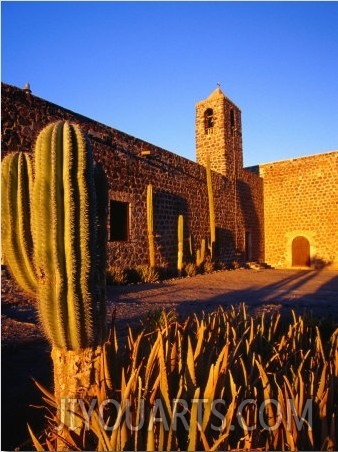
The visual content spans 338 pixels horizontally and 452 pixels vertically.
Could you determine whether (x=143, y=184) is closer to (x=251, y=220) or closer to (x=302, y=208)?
(x=251, y=220)

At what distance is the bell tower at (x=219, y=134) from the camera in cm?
1435

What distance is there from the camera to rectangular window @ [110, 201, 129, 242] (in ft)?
29.6

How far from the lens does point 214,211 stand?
508 inches

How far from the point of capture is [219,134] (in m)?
14.5

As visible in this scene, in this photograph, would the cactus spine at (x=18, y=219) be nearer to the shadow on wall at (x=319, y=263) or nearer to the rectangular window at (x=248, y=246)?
the rectangular window at (x=248, y=246)

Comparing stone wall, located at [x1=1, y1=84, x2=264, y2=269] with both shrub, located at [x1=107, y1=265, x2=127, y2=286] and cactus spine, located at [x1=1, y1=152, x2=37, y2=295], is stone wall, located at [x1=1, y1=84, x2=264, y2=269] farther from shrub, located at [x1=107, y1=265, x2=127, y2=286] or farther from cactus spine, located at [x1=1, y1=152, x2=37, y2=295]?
cactus spine, located at [x1=1, y1=152, x2=37, y2=295]

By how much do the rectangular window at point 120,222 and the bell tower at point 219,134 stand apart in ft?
21.2

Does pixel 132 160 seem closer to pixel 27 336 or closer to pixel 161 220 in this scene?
pixel 161 220

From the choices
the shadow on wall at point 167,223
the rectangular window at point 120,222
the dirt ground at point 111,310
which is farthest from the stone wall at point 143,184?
the dirt ground at point 111,310

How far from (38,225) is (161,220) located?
326 inches

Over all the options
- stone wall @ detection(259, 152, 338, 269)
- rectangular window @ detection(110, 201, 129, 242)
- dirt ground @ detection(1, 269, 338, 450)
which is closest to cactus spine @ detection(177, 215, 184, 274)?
dirt ground @ detection(1, 269, 338, 450)

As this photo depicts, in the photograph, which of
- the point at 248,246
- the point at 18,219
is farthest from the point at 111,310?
the point at 248,246

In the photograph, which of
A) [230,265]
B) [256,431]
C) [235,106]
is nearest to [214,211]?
[230,265]

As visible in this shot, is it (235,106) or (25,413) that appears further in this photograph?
(235,106)
